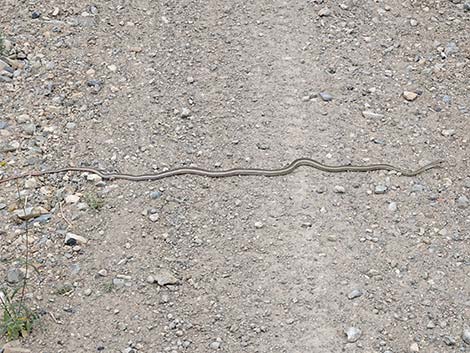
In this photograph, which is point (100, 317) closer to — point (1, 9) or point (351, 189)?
point (351, 189)

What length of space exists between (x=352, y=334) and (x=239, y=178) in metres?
2.38

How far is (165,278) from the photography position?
7.70 metres

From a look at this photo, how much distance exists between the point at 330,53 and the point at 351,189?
2.40 metres

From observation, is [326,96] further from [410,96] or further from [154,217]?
[154,217]

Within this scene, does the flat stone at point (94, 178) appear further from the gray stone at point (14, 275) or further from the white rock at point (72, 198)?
the gray stone at point (14, 275)

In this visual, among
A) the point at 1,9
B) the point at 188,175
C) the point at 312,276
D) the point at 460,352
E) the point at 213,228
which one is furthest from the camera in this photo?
the point at 1,9

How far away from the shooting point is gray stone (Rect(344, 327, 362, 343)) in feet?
23.2

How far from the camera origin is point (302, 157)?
898 cm

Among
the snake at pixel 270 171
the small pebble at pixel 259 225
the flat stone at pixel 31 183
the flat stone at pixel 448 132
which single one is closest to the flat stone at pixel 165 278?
the small pebble at pixel 259 225

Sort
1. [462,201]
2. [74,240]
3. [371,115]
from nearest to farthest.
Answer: [74,240], [462,201], [371,115]

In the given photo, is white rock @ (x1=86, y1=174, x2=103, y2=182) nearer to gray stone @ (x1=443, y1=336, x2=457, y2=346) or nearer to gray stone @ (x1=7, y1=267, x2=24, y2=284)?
gray stone @ (x1=7, y1=267, x2=24, y2=284)

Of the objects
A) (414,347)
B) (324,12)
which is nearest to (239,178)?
(414,347)

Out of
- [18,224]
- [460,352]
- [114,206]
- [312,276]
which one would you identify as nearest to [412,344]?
[460,352]

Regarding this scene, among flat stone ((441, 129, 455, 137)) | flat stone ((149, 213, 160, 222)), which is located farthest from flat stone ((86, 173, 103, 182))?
flat stone ((441, 129, 455, 137))
